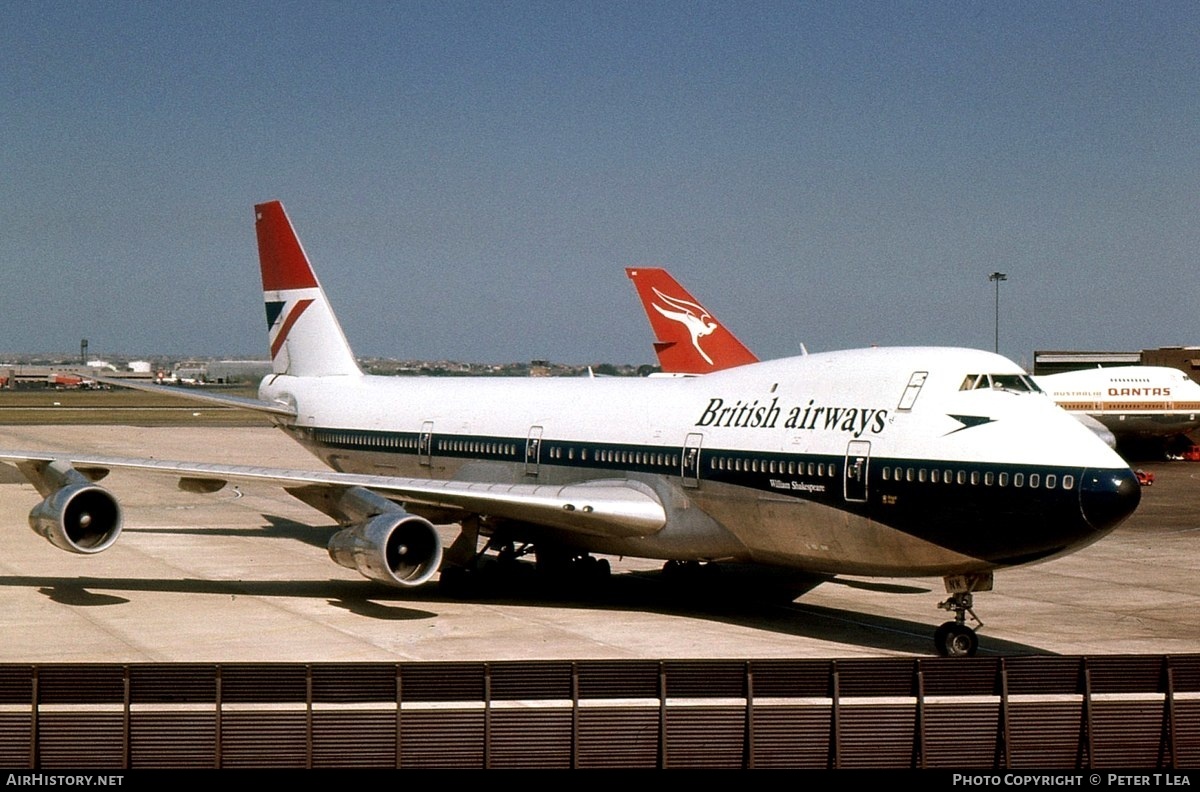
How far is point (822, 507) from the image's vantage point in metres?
19.9

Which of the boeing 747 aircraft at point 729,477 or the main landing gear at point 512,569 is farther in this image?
the main landing gear at point 512,569

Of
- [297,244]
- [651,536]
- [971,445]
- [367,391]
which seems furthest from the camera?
[297,244]

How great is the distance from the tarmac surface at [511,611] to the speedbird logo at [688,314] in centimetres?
2914

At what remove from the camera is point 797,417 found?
68.5 feet

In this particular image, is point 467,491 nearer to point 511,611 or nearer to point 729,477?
point 511,611

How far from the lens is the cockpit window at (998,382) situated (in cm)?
1927

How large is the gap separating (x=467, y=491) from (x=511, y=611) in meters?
2.33

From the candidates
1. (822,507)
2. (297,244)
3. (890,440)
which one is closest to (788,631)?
(822,507)

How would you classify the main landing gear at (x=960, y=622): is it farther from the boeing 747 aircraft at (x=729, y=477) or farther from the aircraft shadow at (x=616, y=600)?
the aircraft shadow at (x=616, y=600)

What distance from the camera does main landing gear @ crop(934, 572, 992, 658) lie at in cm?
1895

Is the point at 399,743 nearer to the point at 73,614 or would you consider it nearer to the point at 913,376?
the point at 913,376

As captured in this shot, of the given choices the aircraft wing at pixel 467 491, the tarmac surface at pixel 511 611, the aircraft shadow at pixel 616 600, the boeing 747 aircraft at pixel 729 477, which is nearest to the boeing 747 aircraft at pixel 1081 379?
the tarmac surface at pixel 511 611

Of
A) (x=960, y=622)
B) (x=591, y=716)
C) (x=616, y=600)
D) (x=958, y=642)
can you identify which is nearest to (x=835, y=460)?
(x=960, y=622)
